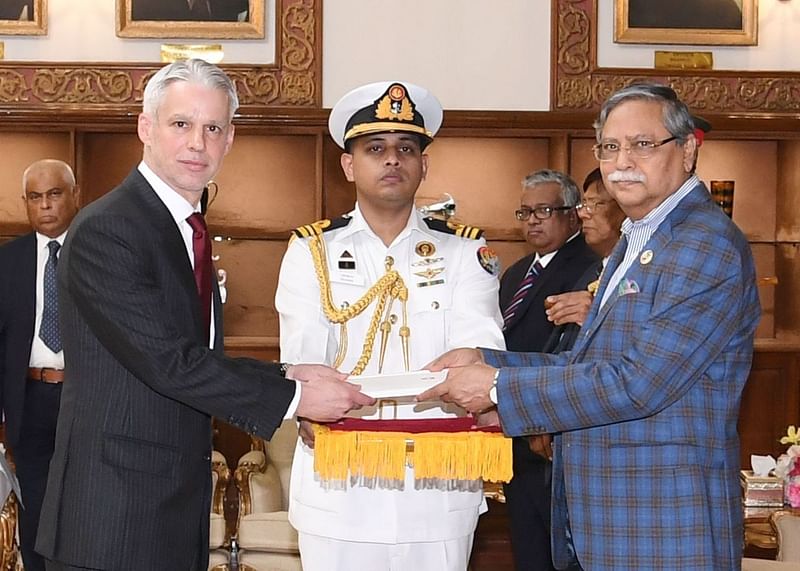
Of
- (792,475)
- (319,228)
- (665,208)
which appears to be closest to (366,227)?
(319,228)

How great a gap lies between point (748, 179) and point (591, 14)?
136 centimetres

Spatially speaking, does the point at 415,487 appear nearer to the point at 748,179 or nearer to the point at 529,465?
the point at 529,465

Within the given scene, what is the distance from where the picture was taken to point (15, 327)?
495cm

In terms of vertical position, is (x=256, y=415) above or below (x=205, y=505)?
above

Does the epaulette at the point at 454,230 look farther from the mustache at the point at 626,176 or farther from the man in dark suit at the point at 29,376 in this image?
the man in dark suit at the point at 29,376

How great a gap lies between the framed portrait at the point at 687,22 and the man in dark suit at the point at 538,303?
193 centimetres

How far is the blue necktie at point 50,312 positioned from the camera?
4.93m

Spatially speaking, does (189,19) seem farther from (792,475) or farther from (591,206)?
(792,475)

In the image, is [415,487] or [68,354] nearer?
[68,354]

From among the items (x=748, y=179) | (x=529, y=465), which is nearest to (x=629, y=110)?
(x=529, y=465)

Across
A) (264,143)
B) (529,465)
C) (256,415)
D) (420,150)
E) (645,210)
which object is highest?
(264,143)

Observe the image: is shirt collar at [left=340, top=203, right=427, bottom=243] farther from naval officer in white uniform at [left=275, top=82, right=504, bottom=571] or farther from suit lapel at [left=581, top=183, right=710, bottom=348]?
suit lapel at [left=581, top=183, right=710, bottom=348]

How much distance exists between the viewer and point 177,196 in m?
2.69

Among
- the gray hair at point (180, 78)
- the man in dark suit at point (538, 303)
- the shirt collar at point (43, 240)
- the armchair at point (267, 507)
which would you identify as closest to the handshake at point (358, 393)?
the gray hair at point (180, 78)
